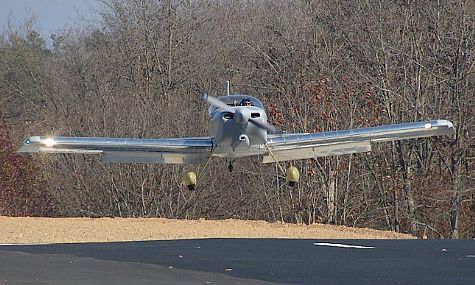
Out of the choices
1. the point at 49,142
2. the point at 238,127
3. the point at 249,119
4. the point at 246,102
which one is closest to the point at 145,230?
the point at 49,142

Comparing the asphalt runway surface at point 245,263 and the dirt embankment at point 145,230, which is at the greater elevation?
the dirt embankment at point 145,230

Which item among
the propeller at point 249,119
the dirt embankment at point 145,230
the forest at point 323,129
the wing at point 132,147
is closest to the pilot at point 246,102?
the propeller at point 249,119

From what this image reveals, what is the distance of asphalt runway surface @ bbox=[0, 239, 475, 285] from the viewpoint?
517 inches

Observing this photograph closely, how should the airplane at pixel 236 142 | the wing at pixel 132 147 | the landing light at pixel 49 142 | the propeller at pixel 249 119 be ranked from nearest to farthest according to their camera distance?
the propeller at pixel 249 119 < the airplane at pixel 236 142 < the landing light at pixel 49 142 < the wing at pixel 132 147

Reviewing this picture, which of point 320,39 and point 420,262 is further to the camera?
point 320,39

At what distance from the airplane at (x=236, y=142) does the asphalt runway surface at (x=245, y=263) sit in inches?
187

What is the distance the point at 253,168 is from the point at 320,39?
20.1 ft

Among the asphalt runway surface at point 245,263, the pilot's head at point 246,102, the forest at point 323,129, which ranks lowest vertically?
the asphalt runway surface at point 245,263

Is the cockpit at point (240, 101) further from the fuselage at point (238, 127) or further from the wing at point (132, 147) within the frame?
the wing at point (132, 147)

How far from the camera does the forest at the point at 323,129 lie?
42.2 metres

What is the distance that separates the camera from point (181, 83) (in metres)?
53.0

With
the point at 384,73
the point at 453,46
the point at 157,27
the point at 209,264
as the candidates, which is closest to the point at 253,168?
the point at 384,73

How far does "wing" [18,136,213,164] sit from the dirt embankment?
1.91m

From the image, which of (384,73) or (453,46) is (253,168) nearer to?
(384,73)
